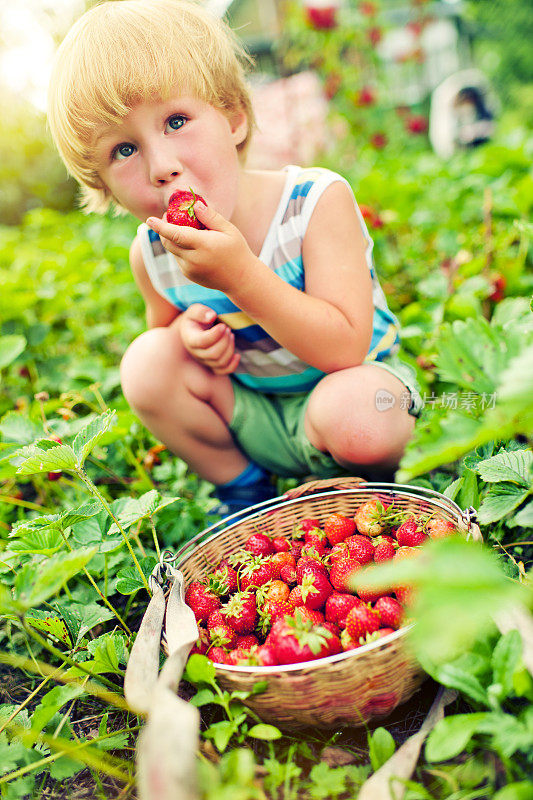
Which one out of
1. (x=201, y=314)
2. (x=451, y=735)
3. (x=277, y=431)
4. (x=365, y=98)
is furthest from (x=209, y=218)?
(x=365, y=98)

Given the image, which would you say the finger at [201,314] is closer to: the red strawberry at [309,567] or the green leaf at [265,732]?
the red strawberry at [309,567]

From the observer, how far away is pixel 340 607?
0.83 metres

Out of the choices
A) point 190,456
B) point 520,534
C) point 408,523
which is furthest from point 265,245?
point 520,534

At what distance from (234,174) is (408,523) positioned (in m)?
0.68

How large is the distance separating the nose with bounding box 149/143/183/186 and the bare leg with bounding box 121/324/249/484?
1.29ft

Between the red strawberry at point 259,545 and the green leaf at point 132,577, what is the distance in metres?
0.17

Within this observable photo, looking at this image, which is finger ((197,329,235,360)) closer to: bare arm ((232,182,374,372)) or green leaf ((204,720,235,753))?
bare arm ((232,182,374,372))

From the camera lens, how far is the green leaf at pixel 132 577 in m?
0.95

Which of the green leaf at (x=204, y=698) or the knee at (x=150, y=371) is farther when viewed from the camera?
the knee at (x=150, y=371)

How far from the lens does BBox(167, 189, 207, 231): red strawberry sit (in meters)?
0.94

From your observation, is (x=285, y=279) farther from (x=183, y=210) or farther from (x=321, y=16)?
(x=321, y=16)

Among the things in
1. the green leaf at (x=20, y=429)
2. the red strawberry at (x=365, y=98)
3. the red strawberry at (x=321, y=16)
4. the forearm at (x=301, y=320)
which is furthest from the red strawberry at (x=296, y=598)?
the red strawberry at (x=365, y=98)

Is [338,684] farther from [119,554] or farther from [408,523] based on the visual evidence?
[119,554]

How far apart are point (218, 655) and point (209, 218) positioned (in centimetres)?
65
